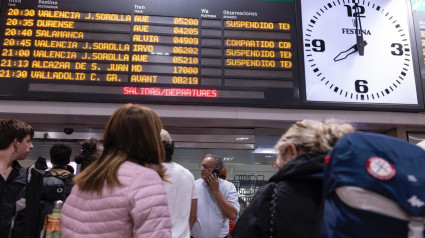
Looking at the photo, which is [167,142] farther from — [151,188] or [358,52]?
[358,52]

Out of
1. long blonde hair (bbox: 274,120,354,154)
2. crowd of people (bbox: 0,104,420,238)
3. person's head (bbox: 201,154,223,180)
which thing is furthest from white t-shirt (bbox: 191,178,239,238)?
long blonde hair (bbox: 274,120,354,154)

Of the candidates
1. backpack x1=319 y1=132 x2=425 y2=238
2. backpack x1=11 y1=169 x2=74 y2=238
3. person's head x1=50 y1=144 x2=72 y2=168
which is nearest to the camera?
backpack x1=319 y1=132 x2=425 y2=238

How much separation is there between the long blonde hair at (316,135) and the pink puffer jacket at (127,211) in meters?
0.60

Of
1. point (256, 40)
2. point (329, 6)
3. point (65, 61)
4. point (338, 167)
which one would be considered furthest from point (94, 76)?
point (338, 167)

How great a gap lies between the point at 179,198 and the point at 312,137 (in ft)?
3.76

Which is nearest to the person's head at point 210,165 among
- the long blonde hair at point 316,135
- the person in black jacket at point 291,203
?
the long blonde hair at point 316,135

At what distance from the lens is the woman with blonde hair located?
1333 mm

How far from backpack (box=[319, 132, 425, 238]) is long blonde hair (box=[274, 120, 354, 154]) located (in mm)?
321

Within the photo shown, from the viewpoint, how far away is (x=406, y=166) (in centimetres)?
112

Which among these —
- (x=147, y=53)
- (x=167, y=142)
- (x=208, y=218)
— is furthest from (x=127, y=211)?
(x=147, y=53)

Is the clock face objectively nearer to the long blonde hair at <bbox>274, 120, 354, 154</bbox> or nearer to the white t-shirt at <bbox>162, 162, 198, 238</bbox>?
the white t-shirt at <bbox>162, 162, 198, 238</bbox>

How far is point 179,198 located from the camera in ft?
7.75

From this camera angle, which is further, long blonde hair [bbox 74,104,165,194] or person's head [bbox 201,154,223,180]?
person's head [bbox 201,154,223,180]

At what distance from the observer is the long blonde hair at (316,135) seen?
1471mm
